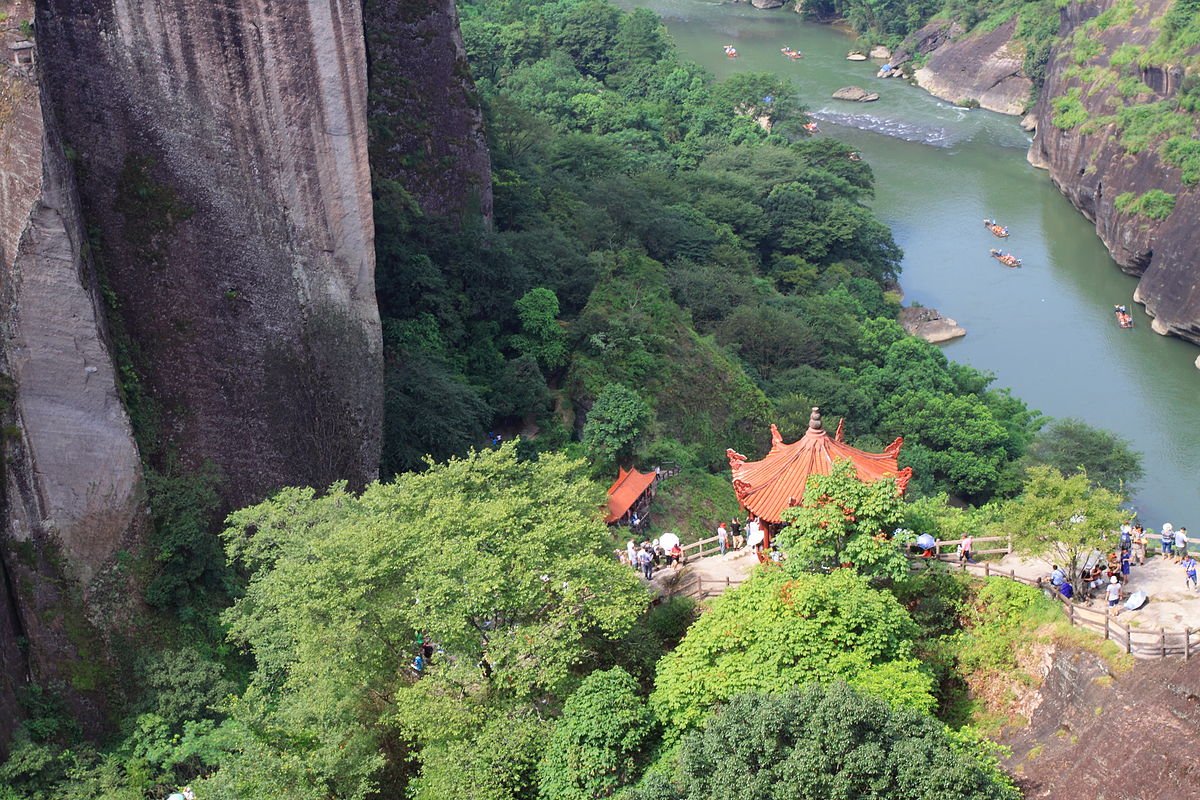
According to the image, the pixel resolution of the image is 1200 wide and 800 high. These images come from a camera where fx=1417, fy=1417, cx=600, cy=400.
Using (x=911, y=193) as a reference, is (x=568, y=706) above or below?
above

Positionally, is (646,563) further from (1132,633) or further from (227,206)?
(227,206)

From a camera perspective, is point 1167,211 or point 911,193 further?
point 911,193

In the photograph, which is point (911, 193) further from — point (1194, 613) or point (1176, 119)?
point (1194, 613)

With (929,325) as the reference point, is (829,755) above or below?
above

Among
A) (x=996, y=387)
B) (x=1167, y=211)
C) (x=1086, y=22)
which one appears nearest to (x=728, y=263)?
(x=996, y=387)

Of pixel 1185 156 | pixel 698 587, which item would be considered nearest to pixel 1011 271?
pixel 1185 156

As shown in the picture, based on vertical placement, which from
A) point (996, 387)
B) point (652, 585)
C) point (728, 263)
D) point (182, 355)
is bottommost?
point (996, 387)
